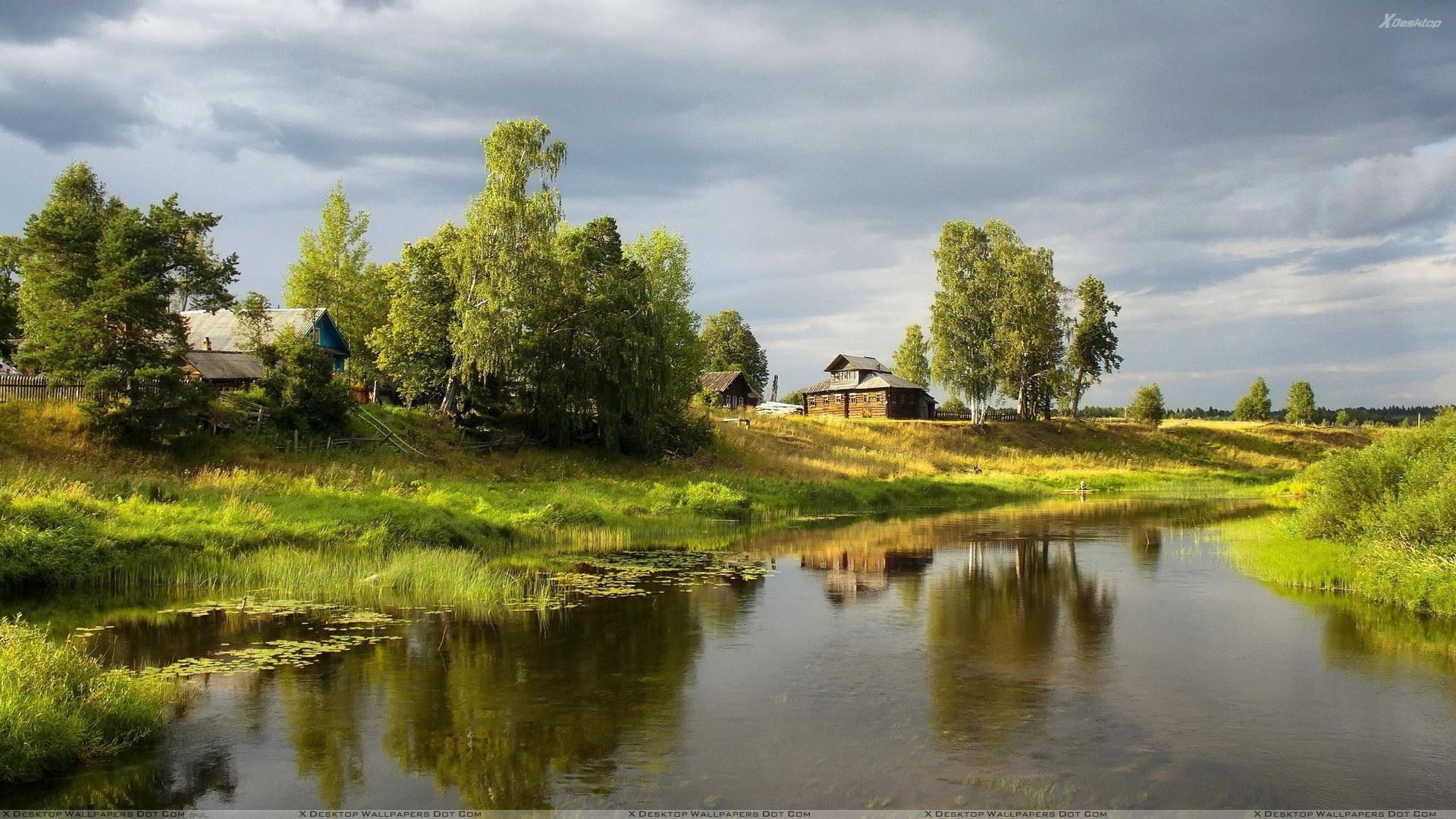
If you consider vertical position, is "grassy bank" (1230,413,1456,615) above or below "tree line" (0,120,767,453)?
below

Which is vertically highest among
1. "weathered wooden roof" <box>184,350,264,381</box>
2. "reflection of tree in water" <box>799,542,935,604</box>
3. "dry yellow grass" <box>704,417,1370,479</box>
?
"weathered wooden roof" <box>184,350,264,381</box>

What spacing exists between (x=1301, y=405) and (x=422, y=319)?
9617cm

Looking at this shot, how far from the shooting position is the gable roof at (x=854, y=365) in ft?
290

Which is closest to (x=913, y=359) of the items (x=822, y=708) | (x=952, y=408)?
(x=952, y=408)

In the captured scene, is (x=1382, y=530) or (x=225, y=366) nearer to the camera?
(x=1382, y=530)

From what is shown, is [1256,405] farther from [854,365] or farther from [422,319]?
[422,319]

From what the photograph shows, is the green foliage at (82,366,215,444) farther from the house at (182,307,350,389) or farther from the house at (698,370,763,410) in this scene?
the house at (698,370,763,410)

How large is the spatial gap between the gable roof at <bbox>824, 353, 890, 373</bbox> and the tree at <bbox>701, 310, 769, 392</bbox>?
17.7 metres

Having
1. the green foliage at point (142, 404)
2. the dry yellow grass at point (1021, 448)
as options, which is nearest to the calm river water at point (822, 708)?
the green foliage at point (142, 404)

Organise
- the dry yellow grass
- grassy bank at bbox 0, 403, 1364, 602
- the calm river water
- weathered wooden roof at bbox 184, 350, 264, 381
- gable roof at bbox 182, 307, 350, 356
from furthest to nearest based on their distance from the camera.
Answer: the dry yellow grass < gable roof at bbox 182, 307, 350, 356 < weathered wooden roof at bbox 184, 350, 264, 381 < grassy bank at bbox 0, 403, 1364, 602 < the calm river water

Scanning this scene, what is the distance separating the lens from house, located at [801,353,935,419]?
3319 inches

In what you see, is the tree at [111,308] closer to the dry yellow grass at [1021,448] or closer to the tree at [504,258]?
the tree at [504,258]

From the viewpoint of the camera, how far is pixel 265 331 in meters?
49.0

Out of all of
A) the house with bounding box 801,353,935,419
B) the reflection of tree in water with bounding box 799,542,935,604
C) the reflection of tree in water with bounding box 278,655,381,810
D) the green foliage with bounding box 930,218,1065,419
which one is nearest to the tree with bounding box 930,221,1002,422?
the green foliage with bounding box 930,218,1065,419
